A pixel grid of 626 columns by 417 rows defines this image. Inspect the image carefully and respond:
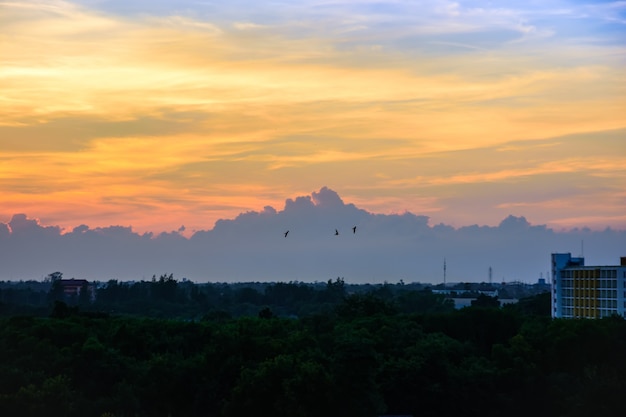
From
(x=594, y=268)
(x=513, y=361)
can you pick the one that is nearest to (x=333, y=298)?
(x=594, y=268)

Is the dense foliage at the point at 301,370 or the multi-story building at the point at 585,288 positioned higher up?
the multi-story building at the point at 585,288

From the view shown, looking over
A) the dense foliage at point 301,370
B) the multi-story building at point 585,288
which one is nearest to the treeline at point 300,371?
the dense foliage at point 301,370

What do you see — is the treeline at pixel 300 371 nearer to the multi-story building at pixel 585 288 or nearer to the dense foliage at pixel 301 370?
the dense foliage at pixel 301 370

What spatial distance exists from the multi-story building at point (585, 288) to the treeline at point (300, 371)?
151 ft

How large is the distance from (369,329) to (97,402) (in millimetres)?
26194

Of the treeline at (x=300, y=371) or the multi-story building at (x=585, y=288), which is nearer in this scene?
the treeline at (x=300, y=371)

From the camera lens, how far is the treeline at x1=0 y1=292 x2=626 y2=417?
5241 cm

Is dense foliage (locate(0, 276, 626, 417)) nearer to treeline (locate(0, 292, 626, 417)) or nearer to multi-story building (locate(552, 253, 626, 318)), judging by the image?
treeline (locate(0, 292, 626, 417))

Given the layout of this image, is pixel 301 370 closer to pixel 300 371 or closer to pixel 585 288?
pixel 300 371

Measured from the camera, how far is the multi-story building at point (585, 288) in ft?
389

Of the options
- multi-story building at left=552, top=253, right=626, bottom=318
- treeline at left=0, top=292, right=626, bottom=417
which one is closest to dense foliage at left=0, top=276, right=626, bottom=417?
treeline at left=0, top=292, right=626, bottom=417

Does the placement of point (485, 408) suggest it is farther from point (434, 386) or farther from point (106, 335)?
point (106, 335)

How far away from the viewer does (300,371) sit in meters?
52.7

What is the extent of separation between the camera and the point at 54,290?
195125 mm
